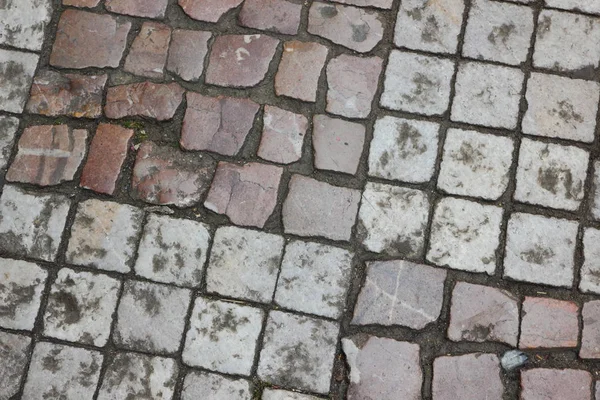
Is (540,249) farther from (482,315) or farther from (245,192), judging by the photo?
(245,192)

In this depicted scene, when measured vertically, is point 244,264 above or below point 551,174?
below

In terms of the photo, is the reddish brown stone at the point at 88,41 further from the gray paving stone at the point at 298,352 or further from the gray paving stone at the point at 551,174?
the gray paving stone at the point at 551,174

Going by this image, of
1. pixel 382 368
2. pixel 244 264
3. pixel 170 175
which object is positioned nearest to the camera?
pixel 382 368

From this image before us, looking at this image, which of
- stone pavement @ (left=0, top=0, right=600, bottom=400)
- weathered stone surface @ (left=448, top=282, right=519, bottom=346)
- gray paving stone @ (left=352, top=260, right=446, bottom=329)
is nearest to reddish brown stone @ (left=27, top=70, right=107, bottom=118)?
stone pavement @ (left=0, top=0, right=600, bottom=400)

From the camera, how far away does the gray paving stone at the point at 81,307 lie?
292 cm

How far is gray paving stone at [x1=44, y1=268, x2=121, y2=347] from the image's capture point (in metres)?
2.92

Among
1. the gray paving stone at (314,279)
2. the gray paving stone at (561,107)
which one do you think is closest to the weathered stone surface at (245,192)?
the gray paving stone at (314,279)

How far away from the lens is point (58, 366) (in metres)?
2.89

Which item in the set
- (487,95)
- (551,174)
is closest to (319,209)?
(487,95)

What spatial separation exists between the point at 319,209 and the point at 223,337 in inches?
28.5

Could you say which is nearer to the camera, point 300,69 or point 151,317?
point 151,317

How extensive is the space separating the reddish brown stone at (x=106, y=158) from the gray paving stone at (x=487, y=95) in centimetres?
160

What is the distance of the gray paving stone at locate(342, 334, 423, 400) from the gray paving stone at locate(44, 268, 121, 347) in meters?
1.08

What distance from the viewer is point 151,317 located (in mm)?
2918
